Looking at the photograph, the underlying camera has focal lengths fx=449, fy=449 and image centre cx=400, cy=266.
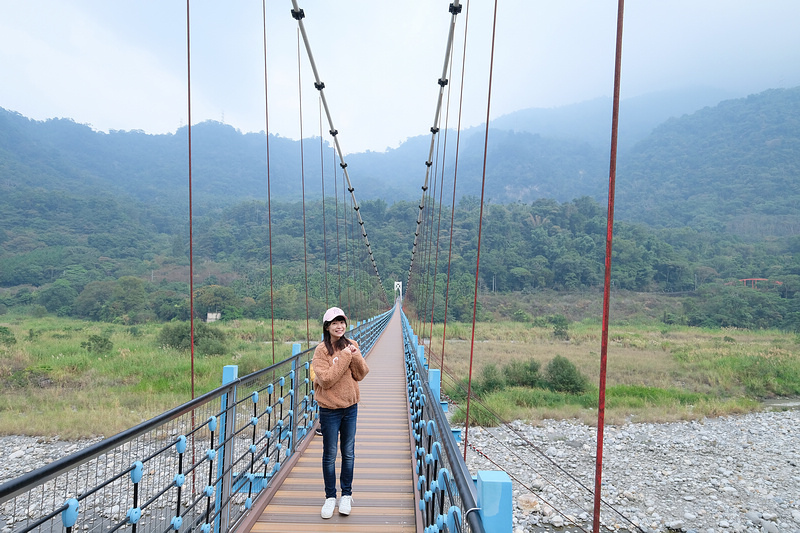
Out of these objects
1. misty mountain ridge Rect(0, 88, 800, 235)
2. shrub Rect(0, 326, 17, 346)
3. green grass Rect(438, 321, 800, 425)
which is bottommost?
green grass Rect(438, 321, 800, 425)

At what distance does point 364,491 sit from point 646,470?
24.7ft

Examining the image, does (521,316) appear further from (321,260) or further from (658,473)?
(658,473)

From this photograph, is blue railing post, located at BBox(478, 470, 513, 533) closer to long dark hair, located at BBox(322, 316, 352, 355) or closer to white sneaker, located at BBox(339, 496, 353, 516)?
long dark hair, located at BBox(322, 316, 352, 355)

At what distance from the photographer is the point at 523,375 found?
1281cm

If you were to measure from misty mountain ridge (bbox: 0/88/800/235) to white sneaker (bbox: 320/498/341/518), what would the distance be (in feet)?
160

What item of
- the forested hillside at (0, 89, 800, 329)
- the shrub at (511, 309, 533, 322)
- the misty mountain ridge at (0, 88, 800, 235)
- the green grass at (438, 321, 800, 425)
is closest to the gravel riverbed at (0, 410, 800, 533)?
the green grass at (438, 321, 800, 425)

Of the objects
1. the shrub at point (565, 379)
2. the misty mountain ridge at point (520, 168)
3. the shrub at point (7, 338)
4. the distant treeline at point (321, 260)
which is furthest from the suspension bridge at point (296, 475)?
the misty mountain ridge at point (520, 168)

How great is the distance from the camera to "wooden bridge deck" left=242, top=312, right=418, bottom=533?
6.82 ft

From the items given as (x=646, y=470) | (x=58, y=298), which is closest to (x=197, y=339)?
(x=646, y=470)

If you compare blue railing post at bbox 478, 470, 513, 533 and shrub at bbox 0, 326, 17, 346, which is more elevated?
blue railing post at bbox 478, 470, 513, 533

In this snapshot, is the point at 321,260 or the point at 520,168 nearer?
the point at 321,260

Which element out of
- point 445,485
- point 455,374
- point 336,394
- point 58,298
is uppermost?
point 336,394

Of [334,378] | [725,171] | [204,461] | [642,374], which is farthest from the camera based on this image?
[725,171]

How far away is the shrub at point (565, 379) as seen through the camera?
12.3 metres
